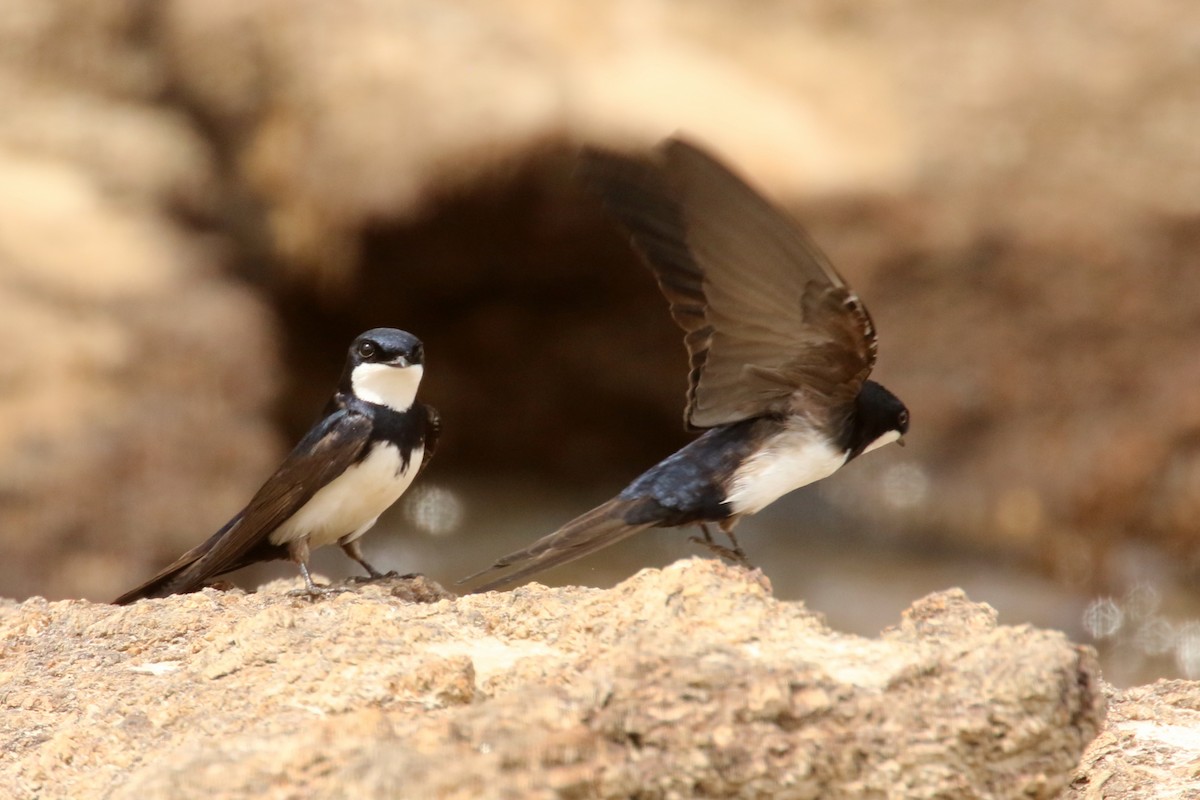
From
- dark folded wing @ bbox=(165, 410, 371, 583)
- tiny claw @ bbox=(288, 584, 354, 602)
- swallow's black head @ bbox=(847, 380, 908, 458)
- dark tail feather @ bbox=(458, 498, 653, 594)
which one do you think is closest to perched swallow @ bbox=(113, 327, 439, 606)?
dark folded wing @ bbox=(165, 410, 371, 583)

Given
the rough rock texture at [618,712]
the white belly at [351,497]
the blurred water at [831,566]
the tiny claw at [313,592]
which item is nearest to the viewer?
the rough rock texture at [618,712]

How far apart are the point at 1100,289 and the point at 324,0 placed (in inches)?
194

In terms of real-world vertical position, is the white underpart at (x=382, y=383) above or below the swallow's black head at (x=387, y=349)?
below

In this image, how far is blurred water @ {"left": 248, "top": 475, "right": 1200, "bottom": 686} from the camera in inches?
319

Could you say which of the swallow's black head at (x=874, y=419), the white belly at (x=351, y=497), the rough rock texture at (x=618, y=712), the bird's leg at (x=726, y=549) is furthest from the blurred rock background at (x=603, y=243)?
the rough rock texture at (x=618, y=712)

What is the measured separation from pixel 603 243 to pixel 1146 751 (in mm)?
6865

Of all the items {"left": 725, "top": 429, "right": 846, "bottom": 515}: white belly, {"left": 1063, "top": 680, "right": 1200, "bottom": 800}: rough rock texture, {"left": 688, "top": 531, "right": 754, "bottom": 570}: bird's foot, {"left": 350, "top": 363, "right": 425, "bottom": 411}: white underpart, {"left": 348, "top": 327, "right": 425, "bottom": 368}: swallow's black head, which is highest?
{"left": 348, "top": 327, "right": 425, "bottom": 368}: swallow's black head

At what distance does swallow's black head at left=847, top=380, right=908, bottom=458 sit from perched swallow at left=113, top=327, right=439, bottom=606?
1.22 m

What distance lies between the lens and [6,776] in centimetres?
266

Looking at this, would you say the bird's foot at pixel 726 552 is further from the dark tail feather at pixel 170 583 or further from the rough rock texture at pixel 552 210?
the rough rock texture at pixel 552 210

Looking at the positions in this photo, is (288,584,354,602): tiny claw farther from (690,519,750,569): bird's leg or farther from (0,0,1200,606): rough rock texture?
(0,0,1200,606): rough rock texture

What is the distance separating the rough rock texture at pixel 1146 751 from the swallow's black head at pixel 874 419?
94 cm

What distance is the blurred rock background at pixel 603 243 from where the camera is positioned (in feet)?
27.4

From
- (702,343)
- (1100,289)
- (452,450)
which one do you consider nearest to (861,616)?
(1100,289)
